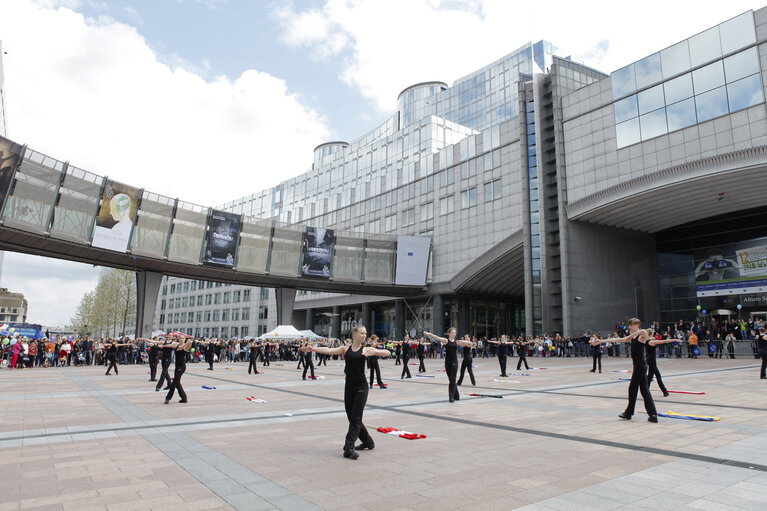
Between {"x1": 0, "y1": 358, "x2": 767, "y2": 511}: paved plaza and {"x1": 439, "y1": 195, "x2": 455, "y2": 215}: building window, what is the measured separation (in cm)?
4530

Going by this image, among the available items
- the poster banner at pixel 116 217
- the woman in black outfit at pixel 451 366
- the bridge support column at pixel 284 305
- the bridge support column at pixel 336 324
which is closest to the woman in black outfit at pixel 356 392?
the woman in black outfit at pixel 451 366

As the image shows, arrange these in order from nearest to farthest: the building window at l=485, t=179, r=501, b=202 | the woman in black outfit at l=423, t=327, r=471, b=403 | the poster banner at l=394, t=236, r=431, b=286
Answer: the woman in black outfit at l=423, t=327, r=471, b=403
the building window at l=485, t=179, r=501, b=202
the poster banner at l=394, t=236, r=431, b=286

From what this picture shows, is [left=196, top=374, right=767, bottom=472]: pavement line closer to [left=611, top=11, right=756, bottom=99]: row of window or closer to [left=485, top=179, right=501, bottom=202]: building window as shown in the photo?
[left=611, top=11, right=756, bottom=99]: row of window

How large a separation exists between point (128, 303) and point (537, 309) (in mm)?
58840

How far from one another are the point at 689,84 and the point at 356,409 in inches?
1525

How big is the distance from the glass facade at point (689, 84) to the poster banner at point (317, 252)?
3125 cm

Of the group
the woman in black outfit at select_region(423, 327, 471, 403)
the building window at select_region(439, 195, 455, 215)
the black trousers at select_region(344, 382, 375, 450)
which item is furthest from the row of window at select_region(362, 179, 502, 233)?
the black trousers at select_region(344, 382, 375, 450)

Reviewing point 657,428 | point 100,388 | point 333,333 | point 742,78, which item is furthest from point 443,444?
point 333,333

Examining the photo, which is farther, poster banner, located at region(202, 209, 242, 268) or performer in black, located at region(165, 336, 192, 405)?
poster banner, located at region(202, 209, 242, 268)

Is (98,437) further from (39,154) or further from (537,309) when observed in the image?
(537,309)

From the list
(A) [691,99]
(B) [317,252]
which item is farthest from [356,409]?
(B) [317,252]

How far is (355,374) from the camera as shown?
270 inches

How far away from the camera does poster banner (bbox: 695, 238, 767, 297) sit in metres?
38.3

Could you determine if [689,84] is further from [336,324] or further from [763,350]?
[336,324]
